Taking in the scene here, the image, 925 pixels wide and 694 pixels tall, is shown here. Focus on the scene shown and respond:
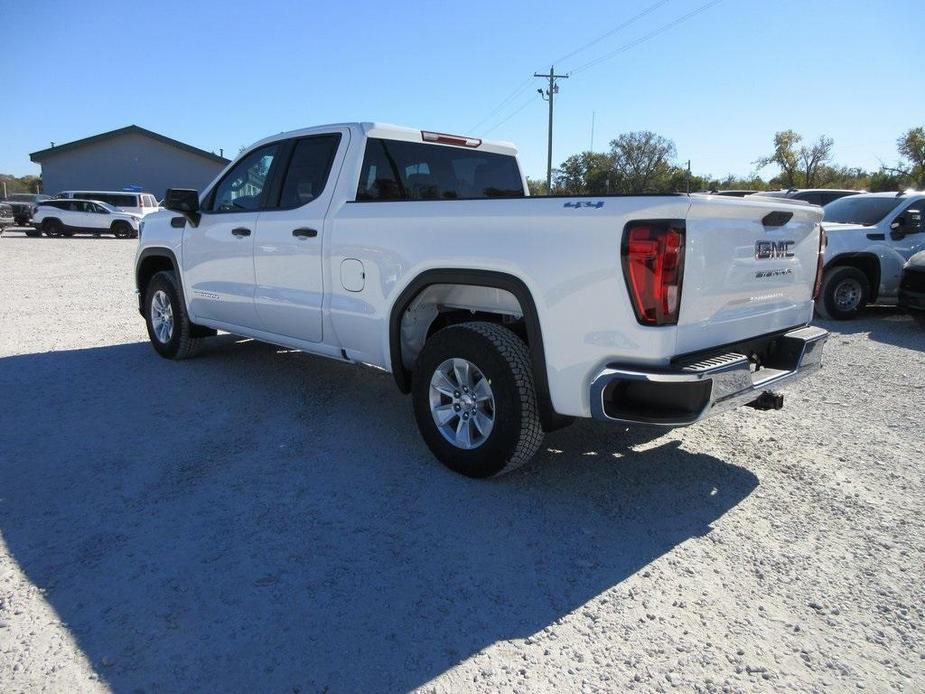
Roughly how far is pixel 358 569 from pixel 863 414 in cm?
410

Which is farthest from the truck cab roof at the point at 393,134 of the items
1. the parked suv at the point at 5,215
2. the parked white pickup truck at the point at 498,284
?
the parked suv at the point at 5,215

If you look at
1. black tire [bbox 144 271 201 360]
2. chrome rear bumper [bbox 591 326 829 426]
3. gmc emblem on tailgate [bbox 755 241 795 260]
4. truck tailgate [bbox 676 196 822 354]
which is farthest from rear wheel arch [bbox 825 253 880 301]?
black tire [bbox 144 271 201 360]

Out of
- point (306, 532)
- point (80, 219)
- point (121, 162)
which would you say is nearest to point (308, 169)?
point (306, 532)

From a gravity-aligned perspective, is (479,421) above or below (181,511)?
above

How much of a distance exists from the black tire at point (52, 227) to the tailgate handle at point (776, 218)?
30.3 metres

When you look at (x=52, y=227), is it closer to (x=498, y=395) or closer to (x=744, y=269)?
(x=498, y=395)

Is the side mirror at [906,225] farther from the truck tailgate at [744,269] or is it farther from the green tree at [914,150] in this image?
the green tree at [914,150]

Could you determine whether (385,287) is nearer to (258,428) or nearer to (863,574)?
(258,428)

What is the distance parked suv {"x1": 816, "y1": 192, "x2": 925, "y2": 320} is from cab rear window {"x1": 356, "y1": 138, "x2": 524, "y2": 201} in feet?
18.4

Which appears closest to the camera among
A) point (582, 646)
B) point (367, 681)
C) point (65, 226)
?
point (367, 681)

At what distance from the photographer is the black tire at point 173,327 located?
244 inches

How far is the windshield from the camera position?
9.35 meters

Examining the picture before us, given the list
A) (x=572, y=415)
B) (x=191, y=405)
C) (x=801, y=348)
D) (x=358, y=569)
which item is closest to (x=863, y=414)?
(x=801, y=348)

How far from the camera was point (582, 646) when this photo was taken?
2338mm
